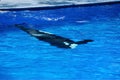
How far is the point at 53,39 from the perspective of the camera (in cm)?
138

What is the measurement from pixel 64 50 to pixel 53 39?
0.35 ft

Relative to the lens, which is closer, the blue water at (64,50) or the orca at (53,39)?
the blue water at (64,50)

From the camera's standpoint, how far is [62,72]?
1.17 metres

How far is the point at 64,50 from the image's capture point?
130cm

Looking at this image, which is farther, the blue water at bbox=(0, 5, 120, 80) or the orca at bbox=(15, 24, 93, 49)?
the orca at bbox=(15, 24, 93, 49)

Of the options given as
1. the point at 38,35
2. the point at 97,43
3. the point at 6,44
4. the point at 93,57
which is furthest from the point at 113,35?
the point at 6,44

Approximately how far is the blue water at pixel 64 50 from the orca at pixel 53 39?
0.03 m

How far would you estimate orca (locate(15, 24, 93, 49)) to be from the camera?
52.9 inches

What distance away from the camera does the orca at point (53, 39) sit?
1.34 metres

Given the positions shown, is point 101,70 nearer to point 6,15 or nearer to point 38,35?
point 38,35

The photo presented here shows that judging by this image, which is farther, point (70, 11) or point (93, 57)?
point (70, 11)

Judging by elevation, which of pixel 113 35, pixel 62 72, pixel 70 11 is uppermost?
pixel 70 11

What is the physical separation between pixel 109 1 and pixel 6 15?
57cm

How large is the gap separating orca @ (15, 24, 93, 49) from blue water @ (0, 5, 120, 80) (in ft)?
0.09
